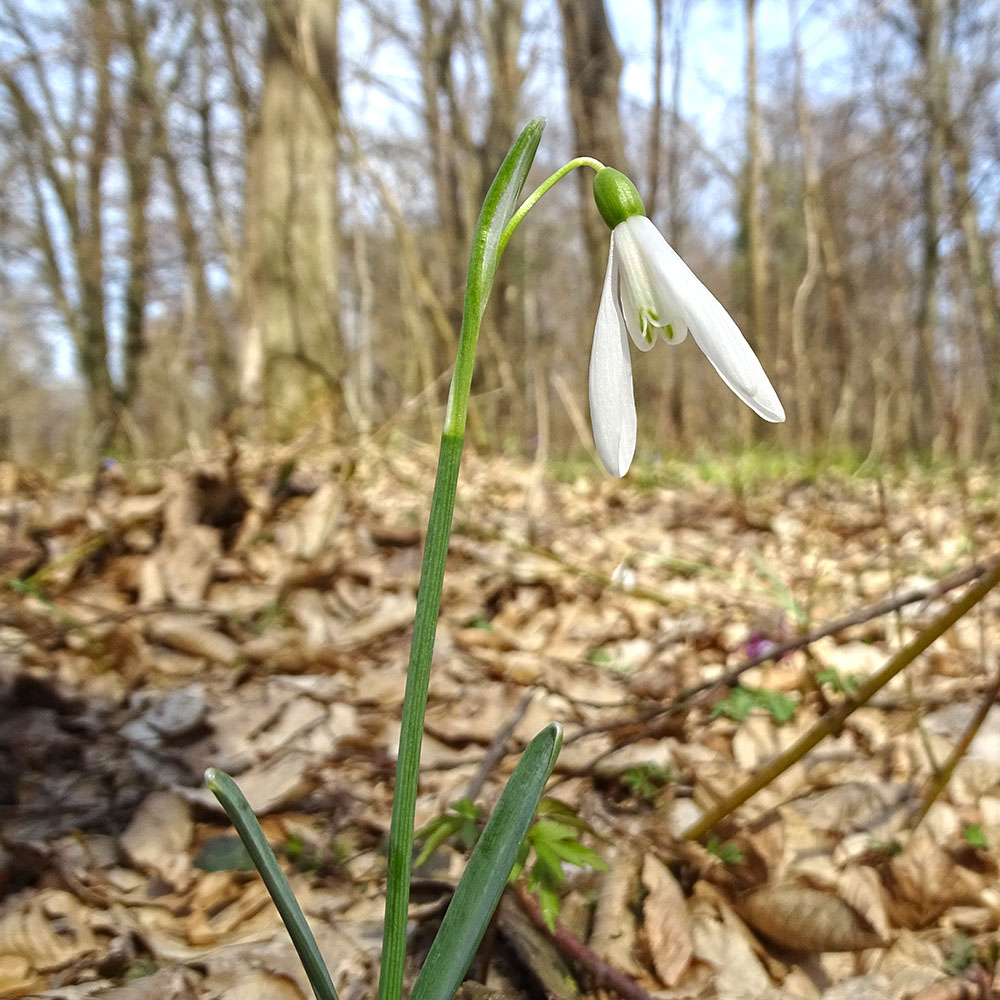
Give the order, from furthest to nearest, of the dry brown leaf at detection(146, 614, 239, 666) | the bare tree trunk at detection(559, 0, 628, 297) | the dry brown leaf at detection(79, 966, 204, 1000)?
the bare tree trunk at detection(559, 0, 628, 297), the dry brown leaf at detection(146, 614, 239, 666), the dry brown leaf at detection(79, 966, 204, 1000)

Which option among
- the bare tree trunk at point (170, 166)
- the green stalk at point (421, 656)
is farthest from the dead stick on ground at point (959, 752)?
the bare tree trunk at point (170, 166)

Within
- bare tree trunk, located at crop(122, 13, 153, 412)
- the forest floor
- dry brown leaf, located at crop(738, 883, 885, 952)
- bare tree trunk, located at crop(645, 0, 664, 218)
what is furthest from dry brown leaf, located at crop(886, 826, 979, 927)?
bare tree trunk, located at crop(122, 13, 153, 412)

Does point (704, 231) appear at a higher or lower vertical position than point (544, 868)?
higher

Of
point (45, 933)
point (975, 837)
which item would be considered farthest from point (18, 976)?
point (975, 837)

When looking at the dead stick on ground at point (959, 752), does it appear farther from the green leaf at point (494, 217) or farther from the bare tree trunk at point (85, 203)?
the bare tree trunk at point (85, 203)

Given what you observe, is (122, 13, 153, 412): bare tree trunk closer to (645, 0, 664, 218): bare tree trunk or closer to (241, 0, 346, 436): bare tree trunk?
(241, 0, 346, 436): bare tree trunk

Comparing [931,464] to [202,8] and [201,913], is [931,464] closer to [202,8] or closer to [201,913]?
[201,913]

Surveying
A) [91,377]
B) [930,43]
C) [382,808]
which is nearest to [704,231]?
[930,43]

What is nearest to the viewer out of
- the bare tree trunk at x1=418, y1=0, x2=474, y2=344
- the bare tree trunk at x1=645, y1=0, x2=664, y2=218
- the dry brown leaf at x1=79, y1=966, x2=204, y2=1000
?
the dry brown leaf at x1=79, y1=966, x2=204, y2=1000
